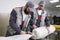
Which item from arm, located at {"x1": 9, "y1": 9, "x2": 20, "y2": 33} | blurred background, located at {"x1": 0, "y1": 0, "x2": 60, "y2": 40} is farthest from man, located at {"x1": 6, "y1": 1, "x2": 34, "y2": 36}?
blurred background, located at {"x1": 0, "y1": 0, "x2": 60, "y2": 40}

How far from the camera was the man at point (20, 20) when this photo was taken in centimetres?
157

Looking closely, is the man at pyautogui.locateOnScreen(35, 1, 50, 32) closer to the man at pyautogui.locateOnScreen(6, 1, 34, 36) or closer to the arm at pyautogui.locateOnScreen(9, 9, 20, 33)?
the man at pyautogui.locateOnScreen(6, 1, 34, 36)

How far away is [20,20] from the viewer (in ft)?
5.54

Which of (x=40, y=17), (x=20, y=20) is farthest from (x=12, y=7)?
(x=20, y=20)

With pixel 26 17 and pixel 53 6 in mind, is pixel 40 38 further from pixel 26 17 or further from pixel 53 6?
pixel 53 6

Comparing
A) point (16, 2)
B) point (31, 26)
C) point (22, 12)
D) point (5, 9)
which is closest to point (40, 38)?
point (31, 26)

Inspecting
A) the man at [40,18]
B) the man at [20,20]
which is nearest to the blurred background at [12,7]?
the man at [40,18]

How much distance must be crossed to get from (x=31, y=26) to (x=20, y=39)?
1.80ft

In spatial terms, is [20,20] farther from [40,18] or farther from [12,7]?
[12,7]

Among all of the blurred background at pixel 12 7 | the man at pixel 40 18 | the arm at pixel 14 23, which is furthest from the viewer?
the blurred background at pixel 12 7

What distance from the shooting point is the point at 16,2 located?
8.73ft

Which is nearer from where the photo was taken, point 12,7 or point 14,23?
point 14,23

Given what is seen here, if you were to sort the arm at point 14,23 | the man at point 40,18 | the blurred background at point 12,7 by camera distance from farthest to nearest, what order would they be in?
1. the blurred background at point 12,7
2. the man at point 40,18
3. the arm at point 14,23

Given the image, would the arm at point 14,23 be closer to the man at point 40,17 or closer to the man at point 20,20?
the man at point 20,20
